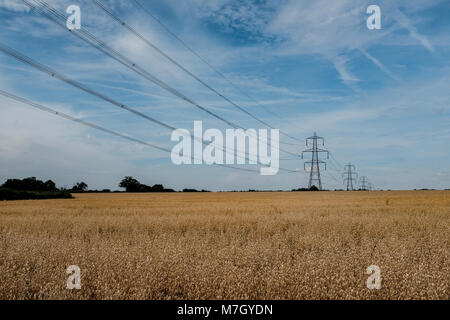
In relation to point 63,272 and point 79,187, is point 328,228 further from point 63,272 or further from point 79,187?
point 79,187

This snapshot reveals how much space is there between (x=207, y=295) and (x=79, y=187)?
290 feet

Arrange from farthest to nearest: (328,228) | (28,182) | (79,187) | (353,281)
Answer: (79,187)
(28,182)
(328,228)
(353,281)

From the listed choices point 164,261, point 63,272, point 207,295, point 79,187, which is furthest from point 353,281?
point 79,187

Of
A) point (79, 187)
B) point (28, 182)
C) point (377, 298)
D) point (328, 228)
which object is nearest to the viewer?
point (377, 298)

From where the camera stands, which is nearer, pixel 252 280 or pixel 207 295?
pixel 207 295

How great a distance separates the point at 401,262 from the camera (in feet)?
18.4

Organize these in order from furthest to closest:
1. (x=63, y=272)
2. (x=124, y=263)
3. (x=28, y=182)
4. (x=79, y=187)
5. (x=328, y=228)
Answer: (x=79, y=187) < (x=28, y=182) < (x=328, y=228) < (x=124, y=263) < (x=63, y=272)

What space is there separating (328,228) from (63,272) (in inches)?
315

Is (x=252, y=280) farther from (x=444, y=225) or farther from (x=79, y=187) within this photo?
(x=79, y=187)
